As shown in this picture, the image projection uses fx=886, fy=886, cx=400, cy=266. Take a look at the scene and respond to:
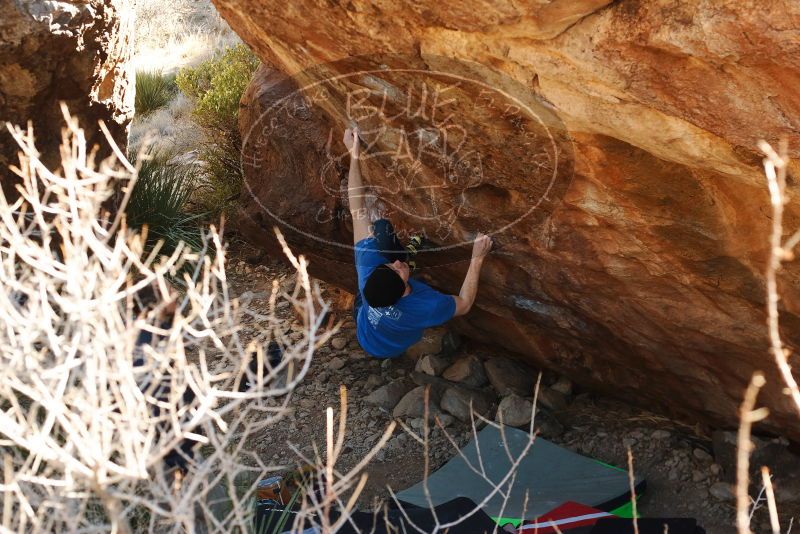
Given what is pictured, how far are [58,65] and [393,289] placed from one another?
7.36 ft

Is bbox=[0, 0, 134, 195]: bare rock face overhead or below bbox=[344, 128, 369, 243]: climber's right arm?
overhead

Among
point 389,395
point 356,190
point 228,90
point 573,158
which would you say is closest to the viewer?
point 573,158

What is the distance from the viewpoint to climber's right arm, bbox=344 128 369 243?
4.21 m

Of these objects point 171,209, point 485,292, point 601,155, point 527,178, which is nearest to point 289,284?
point 171,209

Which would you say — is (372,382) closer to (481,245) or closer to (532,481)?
(532,481)

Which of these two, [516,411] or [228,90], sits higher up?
[228,90]

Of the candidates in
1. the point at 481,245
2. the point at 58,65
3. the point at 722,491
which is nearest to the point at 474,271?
the point at 481,245

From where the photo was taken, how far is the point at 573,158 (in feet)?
10.7

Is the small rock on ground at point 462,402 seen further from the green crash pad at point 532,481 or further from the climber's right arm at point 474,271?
the climber's right arm at point 474,271

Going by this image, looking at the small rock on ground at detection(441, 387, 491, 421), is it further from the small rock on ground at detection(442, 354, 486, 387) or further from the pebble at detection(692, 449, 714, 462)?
the pebble at detection(692, 449, 714, 462)

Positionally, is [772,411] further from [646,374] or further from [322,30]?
[322,30]

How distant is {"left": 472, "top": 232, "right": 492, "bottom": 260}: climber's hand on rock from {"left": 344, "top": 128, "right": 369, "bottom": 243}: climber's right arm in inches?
23.8

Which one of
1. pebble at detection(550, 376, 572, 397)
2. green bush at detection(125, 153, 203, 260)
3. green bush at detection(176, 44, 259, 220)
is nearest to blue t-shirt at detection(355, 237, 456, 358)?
pebble at detection(550, 376, 572, 397)

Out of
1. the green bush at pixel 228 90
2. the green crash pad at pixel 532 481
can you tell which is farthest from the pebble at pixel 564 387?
the green bush at pixel 228 90
